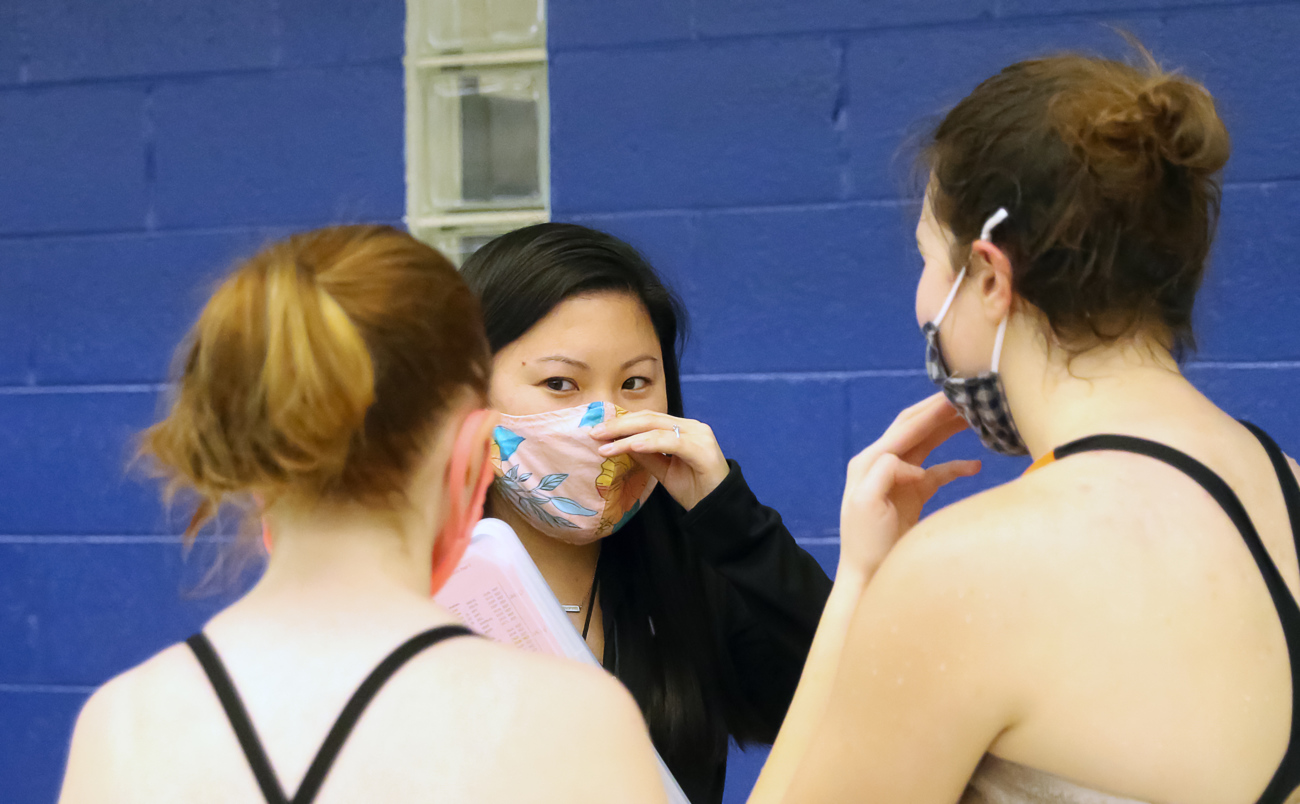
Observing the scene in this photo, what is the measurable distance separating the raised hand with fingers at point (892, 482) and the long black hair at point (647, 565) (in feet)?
1.39

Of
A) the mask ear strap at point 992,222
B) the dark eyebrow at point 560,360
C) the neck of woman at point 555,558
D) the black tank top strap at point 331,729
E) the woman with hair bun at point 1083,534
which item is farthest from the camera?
the neck of woman at point 555,558

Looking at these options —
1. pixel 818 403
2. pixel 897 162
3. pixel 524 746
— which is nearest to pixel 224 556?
pixel 524 746

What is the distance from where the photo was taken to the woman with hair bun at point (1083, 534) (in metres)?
0.80

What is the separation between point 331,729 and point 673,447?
34.0 inches

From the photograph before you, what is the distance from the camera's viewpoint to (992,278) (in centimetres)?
96

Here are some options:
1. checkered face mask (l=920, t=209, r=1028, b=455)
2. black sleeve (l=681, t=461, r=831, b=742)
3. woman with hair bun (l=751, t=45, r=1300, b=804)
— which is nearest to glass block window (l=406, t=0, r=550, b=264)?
black sleeve (l=681, t=461, r=831, b=742)

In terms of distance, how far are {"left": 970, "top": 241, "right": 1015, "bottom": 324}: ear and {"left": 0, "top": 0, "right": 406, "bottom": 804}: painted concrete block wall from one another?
1.87 m

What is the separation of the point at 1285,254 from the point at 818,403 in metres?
1.01

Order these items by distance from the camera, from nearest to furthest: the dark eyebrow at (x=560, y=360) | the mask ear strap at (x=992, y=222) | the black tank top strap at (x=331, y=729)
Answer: the black tank top strap at (x=331, y=729) → the mask ear strap at (x=992, y=222) → the dark eyebrow at (x=560, y=360)

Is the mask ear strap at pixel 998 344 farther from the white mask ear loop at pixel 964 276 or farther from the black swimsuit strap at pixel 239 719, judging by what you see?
the black swimsuit strap at pixel 239 719

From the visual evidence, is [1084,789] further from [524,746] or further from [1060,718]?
[524,746]

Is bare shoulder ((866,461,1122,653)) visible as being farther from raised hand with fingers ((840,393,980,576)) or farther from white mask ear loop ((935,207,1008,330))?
raised hand with fingers ((840,393,980,576))

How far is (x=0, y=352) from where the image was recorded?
272 centimetres

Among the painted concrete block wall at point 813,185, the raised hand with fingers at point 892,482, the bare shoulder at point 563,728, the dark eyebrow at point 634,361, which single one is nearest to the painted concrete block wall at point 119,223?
the painted concrete block wall at point 813,185
